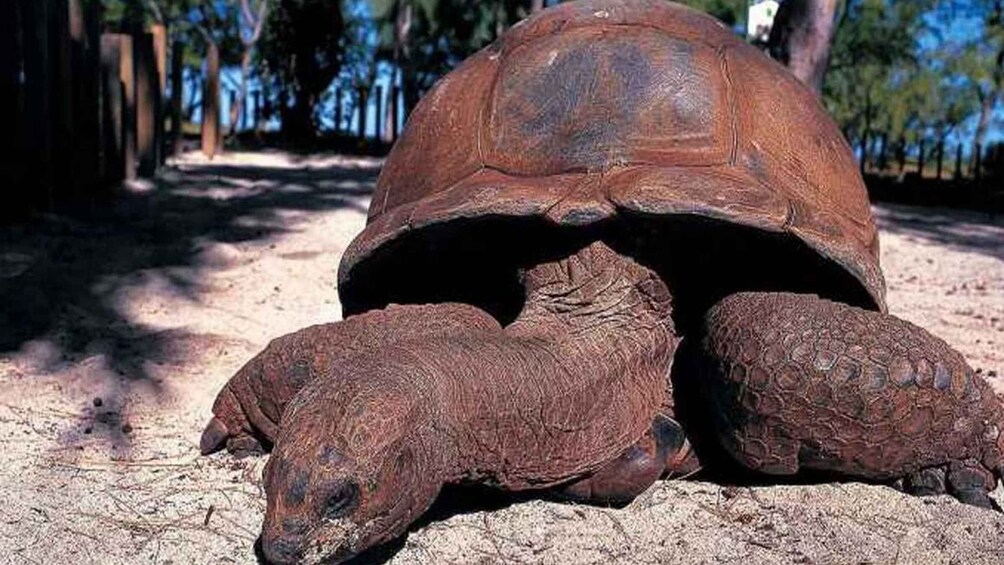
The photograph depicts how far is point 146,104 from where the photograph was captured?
346 inches

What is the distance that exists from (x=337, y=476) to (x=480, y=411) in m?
0.36

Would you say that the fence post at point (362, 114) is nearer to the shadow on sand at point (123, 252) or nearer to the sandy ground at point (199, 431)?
the shadow on sand at point (123, 252)

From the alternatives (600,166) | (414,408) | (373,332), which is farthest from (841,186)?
(414,408)

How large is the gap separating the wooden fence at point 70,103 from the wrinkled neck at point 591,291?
4.30 m

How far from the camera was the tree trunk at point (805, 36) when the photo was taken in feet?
23.6

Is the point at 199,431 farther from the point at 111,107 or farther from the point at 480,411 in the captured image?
the point at 111,107

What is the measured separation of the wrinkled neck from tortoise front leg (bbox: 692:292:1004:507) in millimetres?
150

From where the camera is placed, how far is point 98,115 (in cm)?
739

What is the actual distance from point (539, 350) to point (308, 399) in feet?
1.80

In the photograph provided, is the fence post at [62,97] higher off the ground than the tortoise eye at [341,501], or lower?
higher

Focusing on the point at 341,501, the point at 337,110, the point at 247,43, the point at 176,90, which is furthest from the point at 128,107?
the point at 247,43

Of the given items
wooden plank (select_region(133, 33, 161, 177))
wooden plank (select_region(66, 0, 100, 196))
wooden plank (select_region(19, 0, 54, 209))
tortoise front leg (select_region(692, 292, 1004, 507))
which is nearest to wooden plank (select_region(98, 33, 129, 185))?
wooden plank (select_region(66, 0, 100, 196))

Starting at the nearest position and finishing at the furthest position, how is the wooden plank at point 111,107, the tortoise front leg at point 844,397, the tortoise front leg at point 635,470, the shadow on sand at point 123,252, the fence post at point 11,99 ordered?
the tortoise front leg at point 844,397, the tortoise front leg at point 635,470, the shadow on sand at point 123,252, the fence post at point 11,99, the wooden plank at point 111,107

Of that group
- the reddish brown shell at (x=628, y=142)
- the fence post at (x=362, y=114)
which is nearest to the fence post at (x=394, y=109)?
the fence post at (x=362, y=114)
